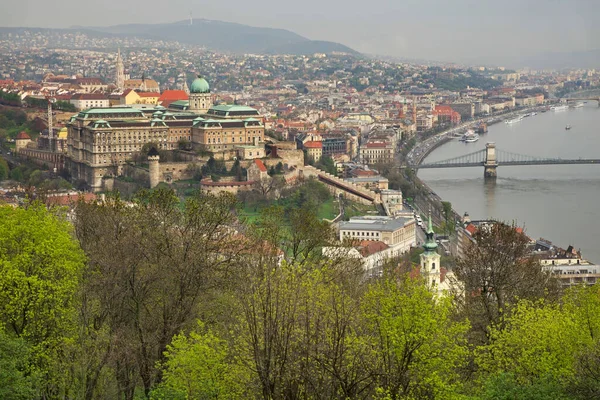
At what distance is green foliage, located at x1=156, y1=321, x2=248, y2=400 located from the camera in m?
7.02

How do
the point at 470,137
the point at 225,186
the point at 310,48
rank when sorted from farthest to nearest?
the point at 310,48, the point at 470,137, the point at 225,186

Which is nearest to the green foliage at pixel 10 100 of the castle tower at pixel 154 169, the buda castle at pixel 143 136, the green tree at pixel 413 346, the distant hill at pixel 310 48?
the buda castle at pixel 143 136

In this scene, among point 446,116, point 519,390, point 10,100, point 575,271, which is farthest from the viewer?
point 446,116

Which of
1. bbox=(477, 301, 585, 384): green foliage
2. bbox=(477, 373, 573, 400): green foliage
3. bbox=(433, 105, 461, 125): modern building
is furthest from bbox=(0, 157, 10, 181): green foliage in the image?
bbox=(433, 105, 461, 125): modern building

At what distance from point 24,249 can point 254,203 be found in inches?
596

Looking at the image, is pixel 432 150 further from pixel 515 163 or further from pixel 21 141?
pixel 21 141

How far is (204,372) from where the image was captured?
284 inches

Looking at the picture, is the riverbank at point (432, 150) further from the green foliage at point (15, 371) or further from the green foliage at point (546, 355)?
the green foliage at point (15, 371)

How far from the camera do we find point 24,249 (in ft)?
27.5

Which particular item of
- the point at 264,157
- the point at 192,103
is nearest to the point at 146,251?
the point at 264,157

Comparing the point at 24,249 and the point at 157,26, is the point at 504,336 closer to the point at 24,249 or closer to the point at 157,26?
the point at 24,249

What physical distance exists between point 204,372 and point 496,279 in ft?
12.1

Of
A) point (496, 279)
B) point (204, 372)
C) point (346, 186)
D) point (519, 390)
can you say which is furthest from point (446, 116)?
point (519, 390)

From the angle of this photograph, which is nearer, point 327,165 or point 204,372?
point 204,372
